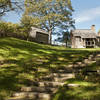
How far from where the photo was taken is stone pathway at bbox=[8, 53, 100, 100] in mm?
5095

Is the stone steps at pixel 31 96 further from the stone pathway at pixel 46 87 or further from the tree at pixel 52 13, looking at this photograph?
the tree at pixel 52 13

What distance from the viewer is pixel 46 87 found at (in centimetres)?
575

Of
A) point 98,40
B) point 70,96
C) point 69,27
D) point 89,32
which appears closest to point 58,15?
point 69,27

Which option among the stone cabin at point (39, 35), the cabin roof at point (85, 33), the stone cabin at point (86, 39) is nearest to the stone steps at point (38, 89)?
the stone cabin at point (39, 35)

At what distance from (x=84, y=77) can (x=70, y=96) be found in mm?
2122

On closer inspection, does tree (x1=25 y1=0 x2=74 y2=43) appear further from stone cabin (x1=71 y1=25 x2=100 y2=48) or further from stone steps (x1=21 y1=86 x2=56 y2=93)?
stone steps (x1=21 y1=86 x2=56 y2=93)

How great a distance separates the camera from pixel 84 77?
6.36 m

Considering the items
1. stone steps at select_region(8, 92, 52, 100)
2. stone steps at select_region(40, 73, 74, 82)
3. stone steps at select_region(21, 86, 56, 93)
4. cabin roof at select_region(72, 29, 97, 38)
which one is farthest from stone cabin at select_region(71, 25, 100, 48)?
stone steps at select_region(8, 92, 52, 100)

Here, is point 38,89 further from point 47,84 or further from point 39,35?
point 39,35

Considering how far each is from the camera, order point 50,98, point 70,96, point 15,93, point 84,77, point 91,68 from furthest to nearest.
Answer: point 91,68, point 84,77, point 15,93, point 50,98, point 70,96

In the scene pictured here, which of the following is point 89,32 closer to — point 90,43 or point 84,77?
point 90,43

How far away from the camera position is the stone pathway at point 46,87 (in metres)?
5.09

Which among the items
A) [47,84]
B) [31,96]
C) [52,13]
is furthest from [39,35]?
[31,96]

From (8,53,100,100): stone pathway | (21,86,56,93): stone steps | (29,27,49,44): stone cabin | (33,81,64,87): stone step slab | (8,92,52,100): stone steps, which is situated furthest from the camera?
(29,27,49,44): stone cabin
